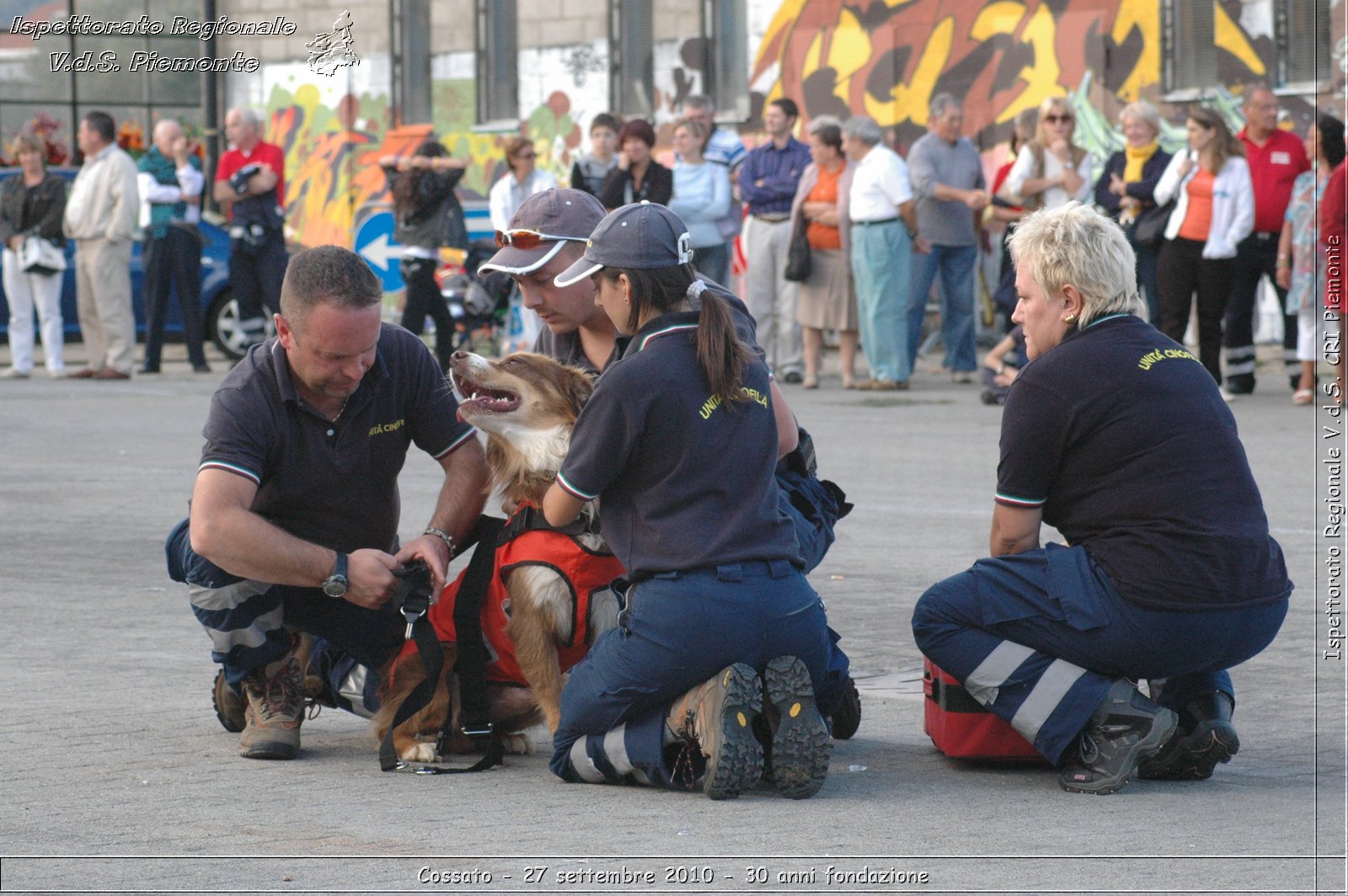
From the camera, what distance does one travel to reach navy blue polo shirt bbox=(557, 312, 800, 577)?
191 inches

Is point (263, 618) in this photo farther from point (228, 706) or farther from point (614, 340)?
point (614, 340)

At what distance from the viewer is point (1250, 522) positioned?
5.11 meters

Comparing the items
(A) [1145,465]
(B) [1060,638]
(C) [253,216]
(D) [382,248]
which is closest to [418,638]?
(B) [1060,638]

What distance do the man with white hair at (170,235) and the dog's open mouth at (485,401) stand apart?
44.5 feet

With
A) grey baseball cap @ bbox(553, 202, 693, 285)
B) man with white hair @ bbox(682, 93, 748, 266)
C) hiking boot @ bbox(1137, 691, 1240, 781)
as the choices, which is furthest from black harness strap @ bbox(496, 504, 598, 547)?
man with white hair @ bbox(682, 93, 748, 266)

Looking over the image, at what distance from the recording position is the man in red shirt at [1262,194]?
14977mm

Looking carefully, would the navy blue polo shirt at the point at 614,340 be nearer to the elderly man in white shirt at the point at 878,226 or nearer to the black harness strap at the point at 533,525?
the black harness strap at the point at 533,525

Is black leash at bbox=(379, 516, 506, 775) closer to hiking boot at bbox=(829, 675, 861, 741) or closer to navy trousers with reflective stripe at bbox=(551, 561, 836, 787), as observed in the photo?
navy trousers with reflective stripe at bbox=(551, 561, 836, 787)

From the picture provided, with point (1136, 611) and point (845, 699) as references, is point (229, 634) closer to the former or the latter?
point (845, 699)

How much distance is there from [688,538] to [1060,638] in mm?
1056

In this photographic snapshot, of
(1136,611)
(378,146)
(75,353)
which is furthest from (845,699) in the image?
(378,146)

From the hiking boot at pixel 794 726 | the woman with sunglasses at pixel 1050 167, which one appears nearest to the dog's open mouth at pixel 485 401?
the hiking boot at pixel 794 726

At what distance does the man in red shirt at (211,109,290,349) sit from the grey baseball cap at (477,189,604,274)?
468 inches

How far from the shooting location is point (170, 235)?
60.3 ft
